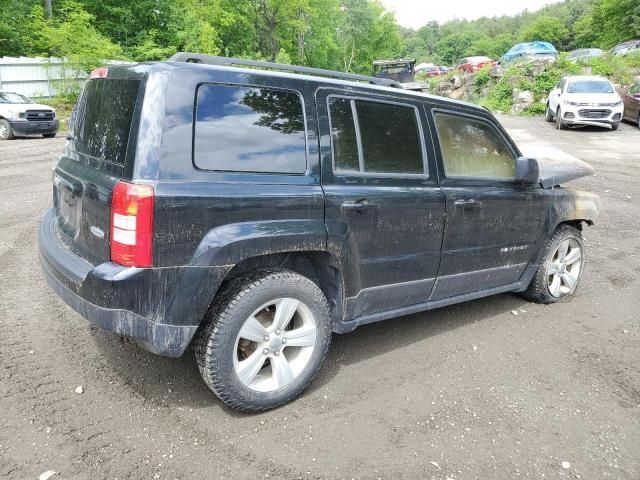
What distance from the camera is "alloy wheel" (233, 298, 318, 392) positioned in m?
2.97

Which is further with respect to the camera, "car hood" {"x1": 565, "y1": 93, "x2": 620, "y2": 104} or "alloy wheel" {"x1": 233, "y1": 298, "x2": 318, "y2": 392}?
"car hood" {"x1": 565, "y1": 93, "x2": 620, "y2": 104}

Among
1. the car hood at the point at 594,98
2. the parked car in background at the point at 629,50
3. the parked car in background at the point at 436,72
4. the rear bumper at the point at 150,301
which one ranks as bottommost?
the rear bumper at the point at 150,301

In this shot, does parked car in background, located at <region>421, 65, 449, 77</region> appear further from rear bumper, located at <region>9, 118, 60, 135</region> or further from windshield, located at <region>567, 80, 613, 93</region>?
rear bumper, located at <region>9, 118, 60, 135</region>

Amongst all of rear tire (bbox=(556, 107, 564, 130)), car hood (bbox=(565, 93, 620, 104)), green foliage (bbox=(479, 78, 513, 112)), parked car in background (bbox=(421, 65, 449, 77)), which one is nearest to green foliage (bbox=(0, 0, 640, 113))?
green foliage (bbox=(479, 78, 513, 112))

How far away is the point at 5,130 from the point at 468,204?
1711cm

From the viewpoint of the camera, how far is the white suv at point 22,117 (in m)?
16.4

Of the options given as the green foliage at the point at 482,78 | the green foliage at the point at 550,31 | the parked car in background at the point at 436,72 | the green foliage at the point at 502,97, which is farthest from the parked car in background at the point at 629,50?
the green foliage at the point at 550,31

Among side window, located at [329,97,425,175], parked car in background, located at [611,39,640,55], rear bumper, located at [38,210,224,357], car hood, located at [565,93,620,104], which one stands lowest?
rear bumper, located at [38,210,224,357]

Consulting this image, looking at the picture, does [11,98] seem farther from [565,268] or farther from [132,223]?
[565,268]

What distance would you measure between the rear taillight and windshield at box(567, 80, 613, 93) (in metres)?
19.3

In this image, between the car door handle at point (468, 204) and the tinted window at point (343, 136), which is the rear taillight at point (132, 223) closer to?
the tinted window at point (343, 136)

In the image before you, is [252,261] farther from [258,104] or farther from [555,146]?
[555,146]

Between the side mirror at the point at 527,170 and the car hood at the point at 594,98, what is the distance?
16140 mm

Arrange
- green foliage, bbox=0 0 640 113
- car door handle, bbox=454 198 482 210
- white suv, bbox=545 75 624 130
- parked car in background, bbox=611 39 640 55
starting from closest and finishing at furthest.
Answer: car door handle, bbox=454 198 482 210 → white suv, bbox=545 75 624 130 → green foliage, bbox=0 0 640 113 → parked car in background, bbox=611 39 640 55
